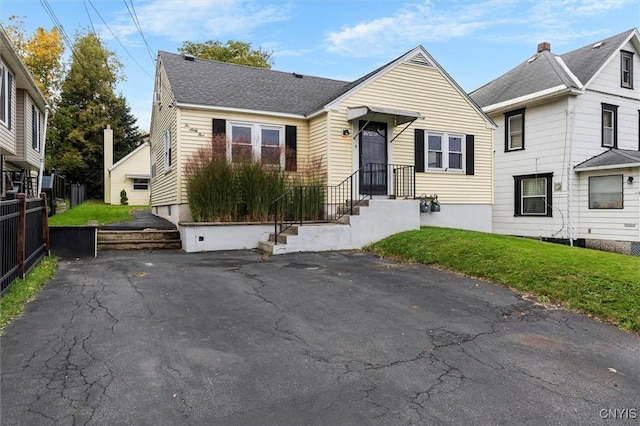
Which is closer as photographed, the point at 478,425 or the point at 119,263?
the point at 478,425

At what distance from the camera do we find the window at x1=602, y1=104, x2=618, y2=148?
15930 millimetres

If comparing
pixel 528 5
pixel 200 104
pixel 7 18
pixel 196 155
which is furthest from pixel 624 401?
pixel 7 18

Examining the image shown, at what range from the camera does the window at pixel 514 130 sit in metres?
17.0

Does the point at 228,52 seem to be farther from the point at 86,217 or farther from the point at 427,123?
the point at 427,123

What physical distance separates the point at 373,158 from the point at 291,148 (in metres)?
2.67

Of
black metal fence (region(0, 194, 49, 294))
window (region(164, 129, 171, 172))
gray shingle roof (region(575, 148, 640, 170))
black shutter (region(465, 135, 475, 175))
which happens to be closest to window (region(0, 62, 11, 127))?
window (region(164, 129, 171, 172))

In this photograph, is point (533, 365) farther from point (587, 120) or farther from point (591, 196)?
point (587, 120)

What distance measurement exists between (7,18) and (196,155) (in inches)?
1211

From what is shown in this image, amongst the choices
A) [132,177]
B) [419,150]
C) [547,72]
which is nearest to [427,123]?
[419,150]

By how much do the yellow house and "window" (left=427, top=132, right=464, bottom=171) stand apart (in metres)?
0.03

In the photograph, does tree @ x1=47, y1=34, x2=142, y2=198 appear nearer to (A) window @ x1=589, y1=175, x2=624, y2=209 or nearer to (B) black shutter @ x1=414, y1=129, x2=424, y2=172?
(B) black shutter @ x1=414, y1=129, x2=424, y2=172

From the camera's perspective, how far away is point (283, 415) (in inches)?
114

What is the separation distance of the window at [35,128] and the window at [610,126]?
22349mm

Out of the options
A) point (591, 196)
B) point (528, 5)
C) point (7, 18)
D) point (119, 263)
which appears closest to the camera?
point (119, 263)
